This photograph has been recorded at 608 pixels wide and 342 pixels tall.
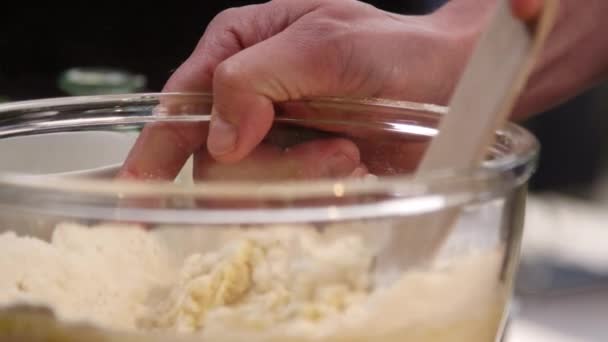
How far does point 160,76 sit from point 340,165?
24.0 inches

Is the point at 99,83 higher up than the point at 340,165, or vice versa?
the point at 340,165

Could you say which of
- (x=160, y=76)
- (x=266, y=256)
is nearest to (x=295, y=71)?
(x=266, y=256)

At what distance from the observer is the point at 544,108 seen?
748 mm

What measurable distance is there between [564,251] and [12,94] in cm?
95

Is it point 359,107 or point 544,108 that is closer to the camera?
point 359,107

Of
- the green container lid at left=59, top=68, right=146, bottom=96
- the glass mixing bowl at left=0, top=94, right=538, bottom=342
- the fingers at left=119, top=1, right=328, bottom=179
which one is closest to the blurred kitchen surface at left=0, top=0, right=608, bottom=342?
the green container lid at left=59, top=68, right=146, bottom=96

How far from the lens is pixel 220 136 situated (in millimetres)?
506

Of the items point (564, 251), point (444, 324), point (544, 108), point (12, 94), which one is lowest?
point (564, 251)

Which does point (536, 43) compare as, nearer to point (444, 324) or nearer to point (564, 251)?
point (444, 324)

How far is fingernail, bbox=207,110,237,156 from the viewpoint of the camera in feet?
1.62

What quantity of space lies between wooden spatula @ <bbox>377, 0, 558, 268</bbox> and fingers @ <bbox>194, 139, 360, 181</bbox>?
0.45ft

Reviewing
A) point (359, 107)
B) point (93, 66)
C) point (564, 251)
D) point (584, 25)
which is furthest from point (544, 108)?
point (93, 66)

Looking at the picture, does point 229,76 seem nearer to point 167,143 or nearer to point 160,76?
point 167,143

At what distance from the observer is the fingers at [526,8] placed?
302 millimetres
